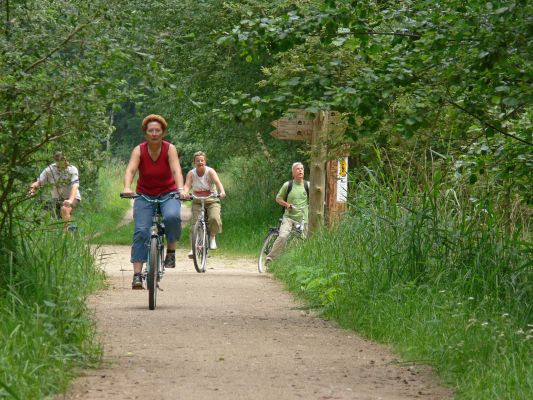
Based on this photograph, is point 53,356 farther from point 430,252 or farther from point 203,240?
→ point 203,240

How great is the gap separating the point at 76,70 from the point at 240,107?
94.5 inches

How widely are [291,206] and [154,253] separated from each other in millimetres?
8057

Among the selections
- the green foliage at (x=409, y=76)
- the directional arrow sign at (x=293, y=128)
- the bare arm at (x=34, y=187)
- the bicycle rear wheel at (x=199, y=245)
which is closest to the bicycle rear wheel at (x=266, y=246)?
the bicycle rear wheel at (x=199, y=245)

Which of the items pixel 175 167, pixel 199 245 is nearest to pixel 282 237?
pixel 199 245

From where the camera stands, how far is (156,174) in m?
11.9

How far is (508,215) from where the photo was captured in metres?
11.7

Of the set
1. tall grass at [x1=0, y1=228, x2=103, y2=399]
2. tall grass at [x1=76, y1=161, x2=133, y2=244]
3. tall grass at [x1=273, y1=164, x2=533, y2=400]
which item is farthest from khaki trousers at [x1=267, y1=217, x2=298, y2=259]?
tall grass at [x1=0, y1=228, x2=103, y2=399]

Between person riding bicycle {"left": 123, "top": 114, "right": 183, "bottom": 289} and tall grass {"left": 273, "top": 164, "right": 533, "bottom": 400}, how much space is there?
1785 millimetres

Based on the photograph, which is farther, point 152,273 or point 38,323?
point 152,273

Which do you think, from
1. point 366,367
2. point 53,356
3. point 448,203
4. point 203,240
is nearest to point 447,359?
point 366,367

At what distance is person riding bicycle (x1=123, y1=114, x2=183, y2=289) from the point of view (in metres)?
11.8

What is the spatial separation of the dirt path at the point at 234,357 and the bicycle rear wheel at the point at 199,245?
18.7ft

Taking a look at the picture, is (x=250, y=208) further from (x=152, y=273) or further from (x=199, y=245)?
(x=152, y=273)

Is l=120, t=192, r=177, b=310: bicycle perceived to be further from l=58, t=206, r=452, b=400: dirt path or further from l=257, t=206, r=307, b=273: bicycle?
l=257, t=206, r=307, b=273: bicycle
